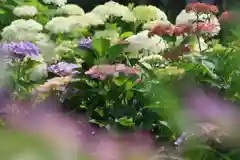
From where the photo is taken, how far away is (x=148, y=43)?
10.6ft

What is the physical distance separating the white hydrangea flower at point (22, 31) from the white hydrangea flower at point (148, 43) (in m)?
0.72

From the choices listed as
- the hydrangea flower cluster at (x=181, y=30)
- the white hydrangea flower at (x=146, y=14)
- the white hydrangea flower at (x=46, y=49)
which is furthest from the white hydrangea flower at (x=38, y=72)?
the white hydrangea flower at (x=146, y=14)

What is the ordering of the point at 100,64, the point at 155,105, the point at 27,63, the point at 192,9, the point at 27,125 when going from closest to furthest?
1. the point at 27,125
2. the point at 155,105
3. the point at 100,64
4. the point at 27,63
5. the point at 192,9

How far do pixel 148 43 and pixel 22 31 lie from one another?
0.91 metres

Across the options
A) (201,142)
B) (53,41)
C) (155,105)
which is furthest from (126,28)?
(201,142)

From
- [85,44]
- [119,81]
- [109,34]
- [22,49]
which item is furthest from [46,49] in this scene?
[119,81]

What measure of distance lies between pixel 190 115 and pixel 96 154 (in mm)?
361

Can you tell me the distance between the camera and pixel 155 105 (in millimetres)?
1903

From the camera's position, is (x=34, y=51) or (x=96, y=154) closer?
(x=96, y=154)

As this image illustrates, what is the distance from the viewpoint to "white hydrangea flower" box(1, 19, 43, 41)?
3702mm

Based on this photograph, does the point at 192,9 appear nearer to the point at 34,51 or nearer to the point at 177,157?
the point at 34,51

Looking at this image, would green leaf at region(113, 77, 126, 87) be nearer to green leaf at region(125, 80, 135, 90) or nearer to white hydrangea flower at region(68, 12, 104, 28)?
green leaf at region(125, 80, 135, 90)

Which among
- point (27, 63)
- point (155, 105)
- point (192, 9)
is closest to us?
point (155, 105)

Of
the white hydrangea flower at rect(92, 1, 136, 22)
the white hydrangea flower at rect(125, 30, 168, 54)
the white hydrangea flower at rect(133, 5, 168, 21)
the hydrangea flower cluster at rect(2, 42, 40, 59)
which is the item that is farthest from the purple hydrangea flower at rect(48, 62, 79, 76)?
the white hydrangea flower at rect(133, 5, 168, 21)
